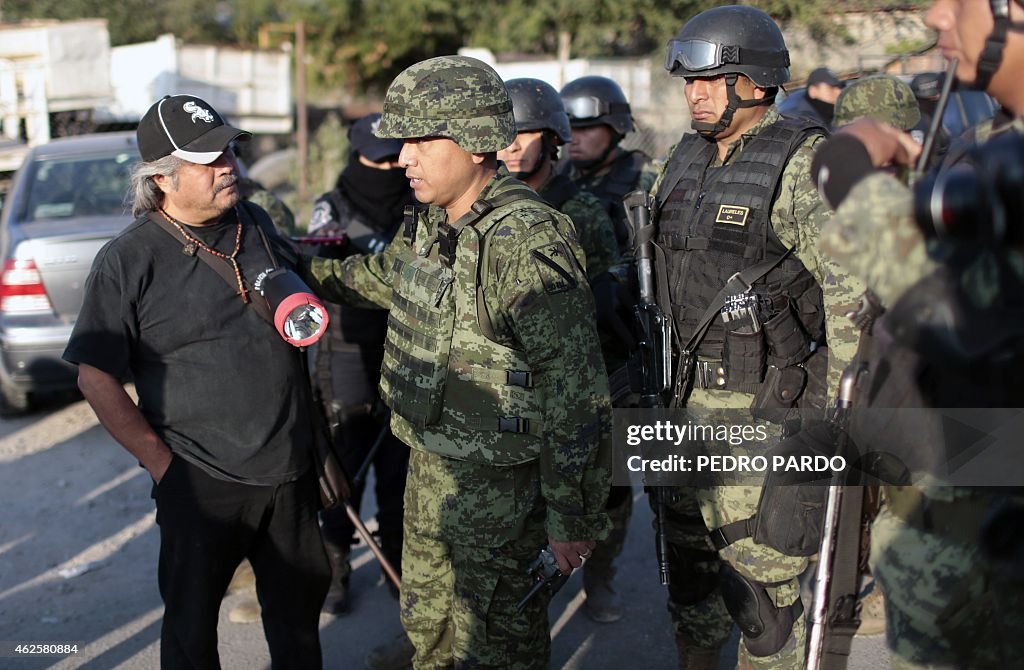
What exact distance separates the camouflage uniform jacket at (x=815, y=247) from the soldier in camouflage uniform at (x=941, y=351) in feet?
2.07

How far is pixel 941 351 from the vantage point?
1795mm

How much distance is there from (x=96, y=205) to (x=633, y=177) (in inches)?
173

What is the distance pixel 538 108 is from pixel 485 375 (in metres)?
1.75

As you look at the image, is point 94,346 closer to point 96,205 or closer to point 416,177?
point 416,177

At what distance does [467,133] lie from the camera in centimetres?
273

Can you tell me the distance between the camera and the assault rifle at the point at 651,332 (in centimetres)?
331

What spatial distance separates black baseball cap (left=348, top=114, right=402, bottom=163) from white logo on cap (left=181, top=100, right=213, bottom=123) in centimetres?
118

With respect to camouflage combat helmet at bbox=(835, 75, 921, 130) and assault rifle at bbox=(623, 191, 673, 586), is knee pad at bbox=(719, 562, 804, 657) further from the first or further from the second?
camouflage combat helmet at bbox=(835, 75, 921, 130)

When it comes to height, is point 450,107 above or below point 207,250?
above

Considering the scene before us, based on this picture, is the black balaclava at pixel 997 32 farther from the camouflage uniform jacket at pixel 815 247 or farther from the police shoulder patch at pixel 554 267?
the police shoulder patch at pixel 554 267

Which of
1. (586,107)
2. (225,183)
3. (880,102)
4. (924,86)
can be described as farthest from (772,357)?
(924,86)

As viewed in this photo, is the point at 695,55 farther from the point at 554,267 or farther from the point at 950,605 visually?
the point at 950,605

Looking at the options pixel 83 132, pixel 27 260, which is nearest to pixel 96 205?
pixel 27 260

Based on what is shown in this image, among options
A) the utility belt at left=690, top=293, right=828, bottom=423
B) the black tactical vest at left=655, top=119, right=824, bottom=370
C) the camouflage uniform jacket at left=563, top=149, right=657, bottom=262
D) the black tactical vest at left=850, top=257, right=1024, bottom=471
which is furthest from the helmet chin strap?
the camouflage uniform jacket at left=563, top=149, right=657, bottom=262
